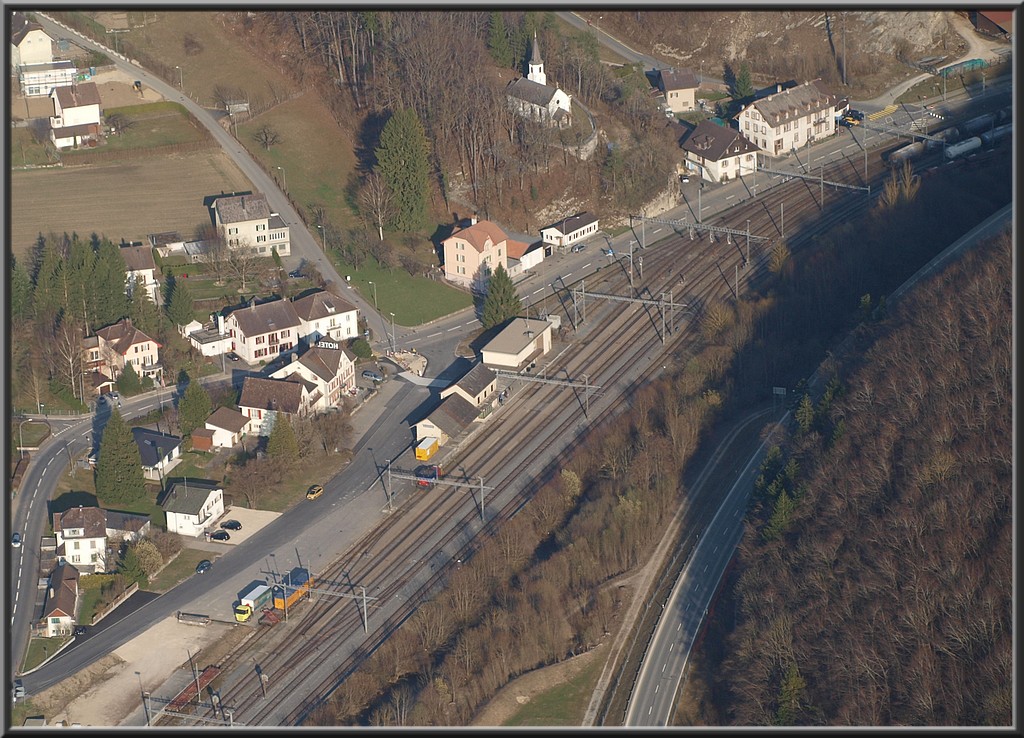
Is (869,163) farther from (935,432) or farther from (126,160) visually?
(126,160)

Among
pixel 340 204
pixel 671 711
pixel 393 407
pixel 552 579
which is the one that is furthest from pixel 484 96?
pixel 671 711

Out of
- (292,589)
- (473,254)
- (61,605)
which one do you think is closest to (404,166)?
(473,254)

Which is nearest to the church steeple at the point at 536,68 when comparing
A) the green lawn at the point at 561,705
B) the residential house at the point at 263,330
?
the residential house at the point at 263,330

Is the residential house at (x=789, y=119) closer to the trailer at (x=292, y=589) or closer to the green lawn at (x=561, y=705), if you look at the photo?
the trailer at (x=292, y=589)

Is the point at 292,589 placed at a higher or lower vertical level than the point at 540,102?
lower

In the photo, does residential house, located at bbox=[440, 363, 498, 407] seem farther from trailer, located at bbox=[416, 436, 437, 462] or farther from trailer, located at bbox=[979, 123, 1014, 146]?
trailer, located at bbox=[979, 123, 1014, 146]

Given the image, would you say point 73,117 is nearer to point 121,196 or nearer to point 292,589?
point 121,196
